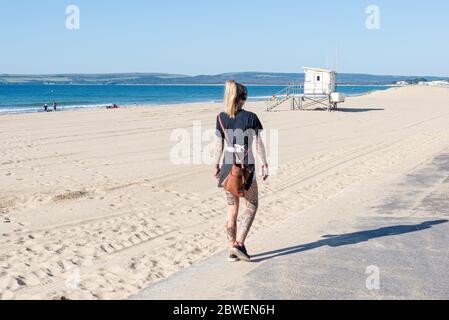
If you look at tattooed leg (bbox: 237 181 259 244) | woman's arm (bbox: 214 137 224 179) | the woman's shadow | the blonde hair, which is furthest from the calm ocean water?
the blonde hair

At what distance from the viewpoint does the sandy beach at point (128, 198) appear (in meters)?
5.93

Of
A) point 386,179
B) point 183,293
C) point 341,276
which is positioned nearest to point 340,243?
point 341,276

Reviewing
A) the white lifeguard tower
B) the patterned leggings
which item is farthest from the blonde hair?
the white lifeguard tower

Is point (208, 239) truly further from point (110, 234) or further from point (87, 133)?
point (87, 133)

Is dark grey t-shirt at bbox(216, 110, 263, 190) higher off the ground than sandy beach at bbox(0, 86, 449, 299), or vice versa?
dark grey t-shirt at bbox(216, 110, 263, 190)

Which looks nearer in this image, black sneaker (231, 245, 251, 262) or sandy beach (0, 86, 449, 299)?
sandy beach (0, 86, 449, 299)

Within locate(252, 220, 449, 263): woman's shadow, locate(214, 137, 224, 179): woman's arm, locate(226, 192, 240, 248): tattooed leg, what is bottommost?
locate(252, 220, 449, 263): woman's shadow

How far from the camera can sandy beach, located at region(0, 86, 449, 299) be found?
19.5 feet

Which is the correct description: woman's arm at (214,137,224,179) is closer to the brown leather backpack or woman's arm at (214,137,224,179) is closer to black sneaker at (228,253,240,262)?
the brown leather backpack

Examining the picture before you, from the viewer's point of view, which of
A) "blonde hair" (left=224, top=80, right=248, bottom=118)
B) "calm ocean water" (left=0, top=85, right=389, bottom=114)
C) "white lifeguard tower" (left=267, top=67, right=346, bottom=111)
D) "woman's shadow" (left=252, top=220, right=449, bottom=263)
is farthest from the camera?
"calm ocean water" (left=0, top=85, right=389, bottom=114)

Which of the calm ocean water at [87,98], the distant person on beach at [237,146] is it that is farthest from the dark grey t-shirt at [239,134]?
the calm ocean water at [87,98]

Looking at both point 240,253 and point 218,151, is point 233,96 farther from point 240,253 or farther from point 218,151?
point 240,253

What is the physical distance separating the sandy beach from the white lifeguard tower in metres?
15.6

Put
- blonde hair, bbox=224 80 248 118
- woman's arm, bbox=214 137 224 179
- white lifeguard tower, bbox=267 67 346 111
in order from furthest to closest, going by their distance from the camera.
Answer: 1. white lifeguard tower, bbox=267 67 346 111
2. woman's arm, bbox=214 137 224 179
3. blonde hair, bbox=224 80 248 118
